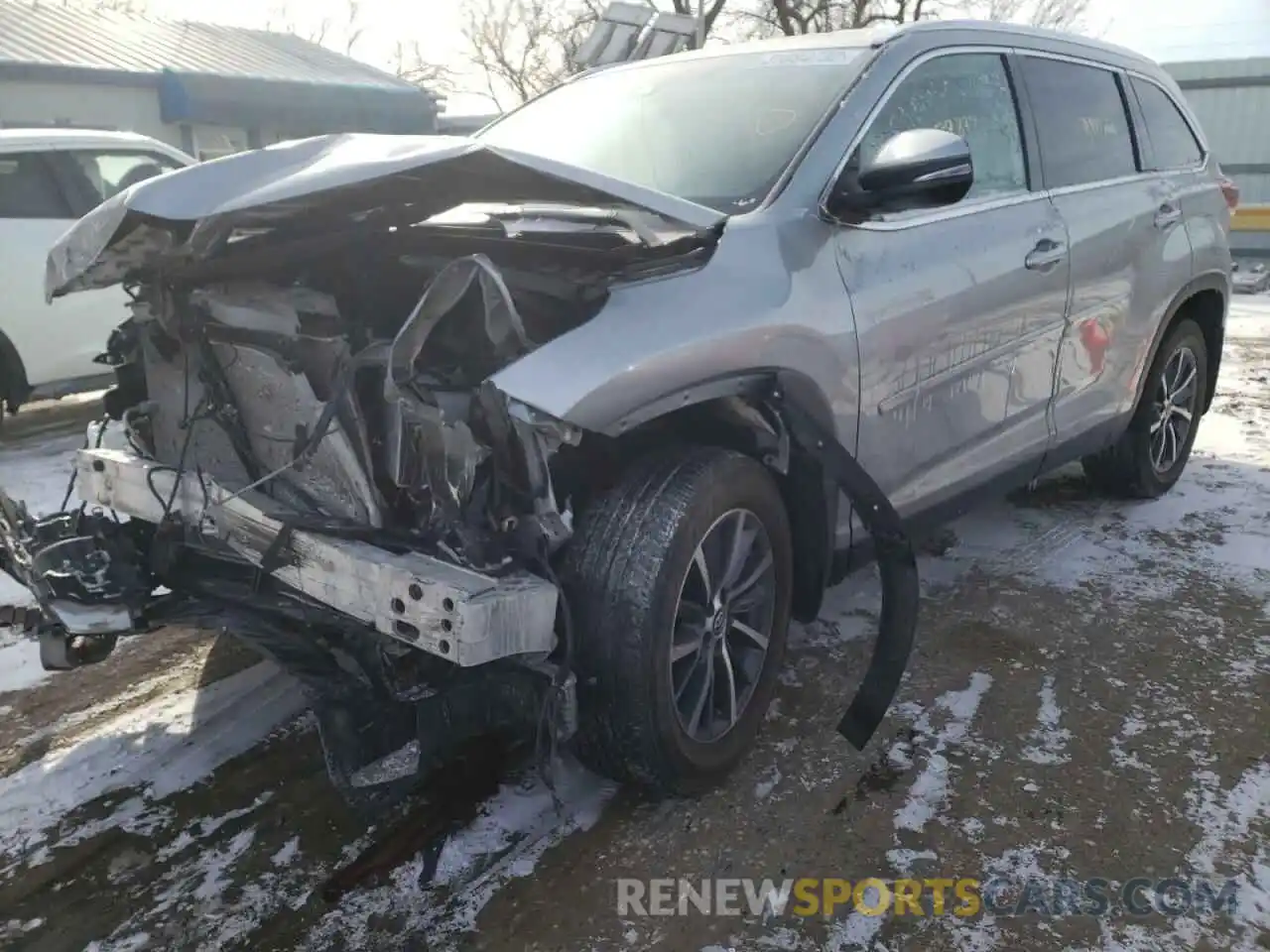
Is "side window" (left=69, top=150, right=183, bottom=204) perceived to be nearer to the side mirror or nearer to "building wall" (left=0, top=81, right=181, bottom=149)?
the side mirror

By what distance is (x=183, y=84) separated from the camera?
1611cm

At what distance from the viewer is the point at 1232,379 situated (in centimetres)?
820

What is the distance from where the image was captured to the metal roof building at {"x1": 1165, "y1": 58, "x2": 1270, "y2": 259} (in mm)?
17562

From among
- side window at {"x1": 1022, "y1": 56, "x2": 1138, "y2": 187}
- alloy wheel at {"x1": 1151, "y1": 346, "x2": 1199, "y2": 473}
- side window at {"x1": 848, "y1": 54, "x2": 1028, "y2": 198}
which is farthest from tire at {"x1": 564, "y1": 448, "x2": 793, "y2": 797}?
alloy wheel at {"x1": 1151, "y1": 346, "x2": 1199, "y2": 473}

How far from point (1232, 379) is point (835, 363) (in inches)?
269

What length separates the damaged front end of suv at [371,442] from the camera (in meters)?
2.23

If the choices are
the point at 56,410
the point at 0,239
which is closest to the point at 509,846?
the point at 0,239

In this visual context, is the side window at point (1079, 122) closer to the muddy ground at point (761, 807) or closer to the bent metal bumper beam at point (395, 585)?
the muddy ground at point (761, 807)

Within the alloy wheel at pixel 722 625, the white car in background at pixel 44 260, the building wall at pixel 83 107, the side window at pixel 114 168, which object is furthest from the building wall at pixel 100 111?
the alloy wheel at pixel 722 625

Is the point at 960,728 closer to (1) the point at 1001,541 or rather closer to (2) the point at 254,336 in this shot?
(1) the point at 1001,541

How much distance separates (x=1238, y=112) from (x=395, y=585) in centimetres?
1994

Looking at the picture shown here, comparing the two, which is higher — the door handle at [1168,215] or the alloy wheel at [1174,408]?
the door handle at [1168,215]

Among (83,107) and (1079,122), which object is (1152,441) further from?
(83,107)

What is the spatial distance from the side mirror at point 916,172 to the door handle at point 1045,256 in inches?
31.3
